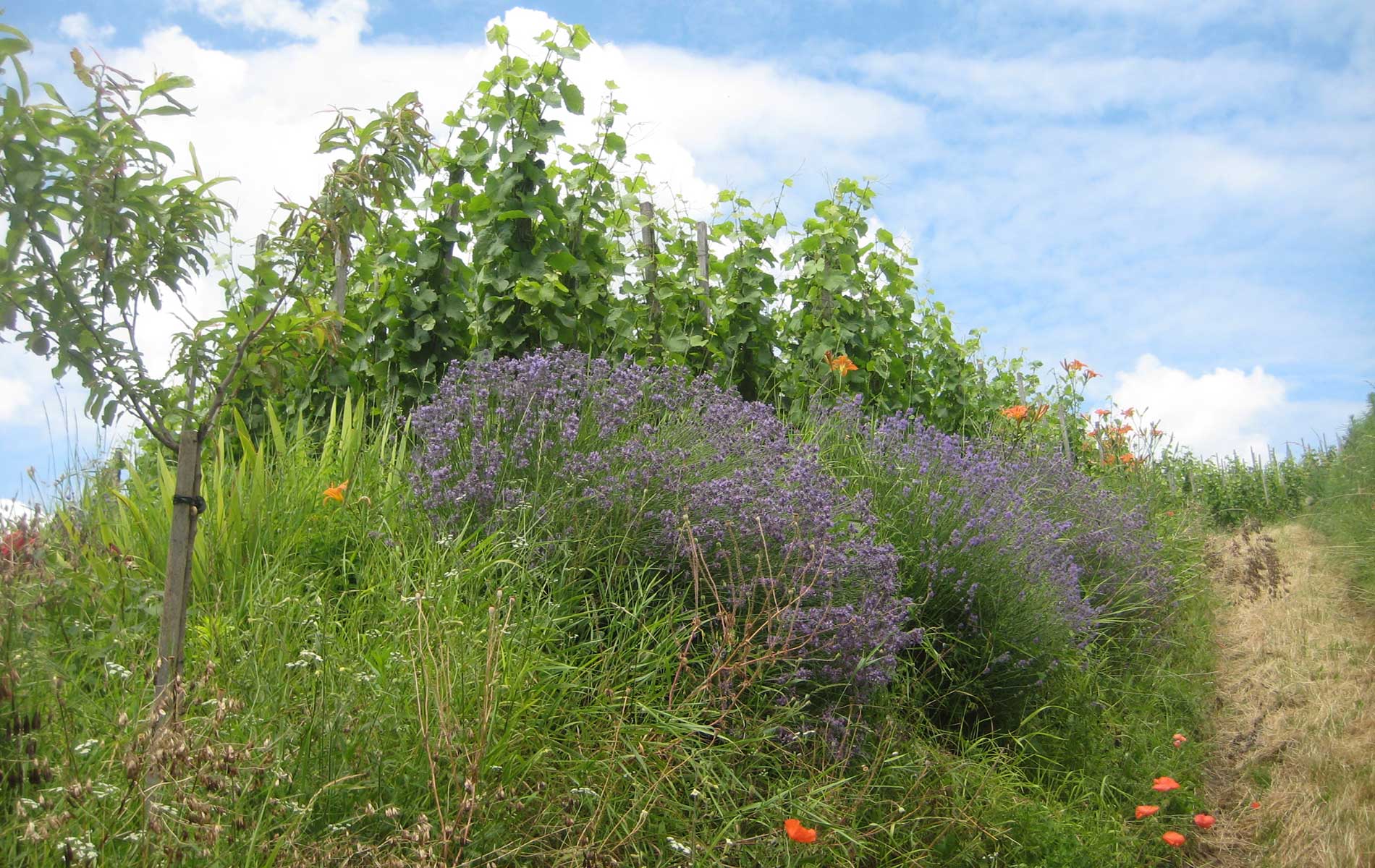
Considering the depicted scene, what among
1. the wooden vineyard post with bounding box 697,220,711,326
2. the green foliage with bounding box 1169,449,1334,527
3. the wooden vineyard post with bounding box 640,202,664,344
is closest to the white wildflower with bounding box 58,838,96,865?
the wooden vineyard post with bounding box 640,202,664,344

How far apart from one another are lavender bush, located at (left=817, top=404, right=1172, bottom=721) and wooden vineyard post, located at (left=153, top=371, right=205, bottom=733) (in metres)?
2.45

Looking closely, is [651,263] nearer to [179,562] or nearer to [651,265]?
[651,265]

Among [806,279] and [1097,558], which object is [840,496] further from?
[806,279]

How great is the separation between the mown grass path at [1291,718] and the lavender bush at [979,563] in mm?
802

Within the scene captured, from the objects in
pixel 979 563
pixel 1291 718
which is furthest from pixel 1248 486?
pixel 979 563

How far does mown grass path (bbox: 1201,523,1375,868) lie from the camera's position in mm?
4082

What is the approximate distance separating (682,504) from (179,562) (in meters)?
1.74

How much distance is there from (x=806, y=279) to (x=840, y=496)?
3658 millimetres

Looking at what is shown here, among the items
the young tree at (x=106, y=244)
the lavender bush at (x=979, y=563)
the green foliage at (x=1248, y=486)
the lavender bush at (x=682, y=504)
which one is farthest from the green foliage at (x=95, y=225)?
the green foliage at (x=1248, y=486)

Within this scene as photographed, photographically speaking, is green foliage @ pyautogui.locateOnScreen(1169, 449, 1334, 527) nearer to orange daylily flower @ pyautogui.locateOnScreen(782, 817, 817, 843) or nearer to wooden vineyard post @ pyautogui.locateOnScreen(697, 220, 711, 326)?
wooden vineyard post @ pyautogui.locateOnScreen(697, 220, 711, 326)

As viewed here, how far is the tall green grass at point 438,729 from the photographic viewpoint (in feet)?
6.89

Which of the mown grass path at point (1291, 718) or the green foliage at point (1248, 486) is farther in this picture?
the green foliage at point (1248, 486)

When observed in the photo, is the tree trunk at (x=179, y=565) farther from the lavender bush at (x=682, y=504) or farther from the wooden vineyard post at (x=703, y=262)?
the wooden vineyard post at (x=703, y=262)

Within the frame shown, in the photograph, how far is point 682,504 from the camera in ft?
11.7
